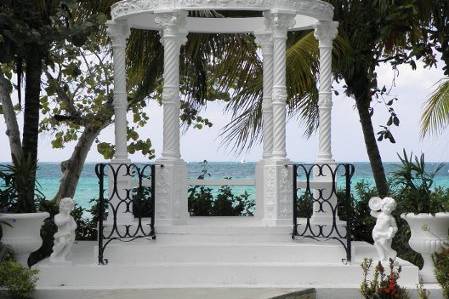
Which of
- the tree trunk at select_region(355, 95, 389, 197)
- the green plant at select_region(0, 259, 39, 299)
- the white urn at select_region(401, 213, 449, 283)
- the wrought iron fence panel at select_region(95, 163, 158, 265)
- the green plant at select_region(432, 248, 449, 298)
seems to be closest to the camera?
the green plant at select_region(0, 259, 39, 299)

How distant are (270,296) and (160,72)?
759 centimetres

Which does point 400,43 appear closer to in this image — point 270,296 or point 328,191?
point 328,191

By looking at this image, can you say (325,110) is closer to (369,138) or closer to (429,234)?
(429,234)

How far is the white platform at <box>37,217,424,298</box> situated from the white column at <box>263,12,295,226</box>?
298 millimetres

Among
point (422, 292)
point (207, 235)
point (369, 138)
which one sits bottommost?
point (422, 292)

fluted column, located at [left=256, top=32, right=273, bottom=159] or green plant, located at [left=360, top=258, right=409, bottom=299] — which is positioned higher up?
fluted column, located at [left=256, top=32, right=273, bottom=159]

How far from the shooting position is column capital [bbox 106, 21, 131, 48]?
11969 mm

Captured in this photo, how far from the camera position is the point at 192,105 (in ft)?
56.6

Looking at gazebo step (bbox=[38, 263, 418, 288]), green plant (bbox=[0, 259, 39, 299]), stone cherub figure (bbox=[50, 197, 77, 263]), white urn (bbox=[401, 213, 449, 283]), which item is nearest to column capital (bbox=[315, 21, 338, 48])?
white urn (bbox=[401, 213, 449, 283])

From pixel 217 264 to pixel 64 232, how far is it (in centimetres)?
188

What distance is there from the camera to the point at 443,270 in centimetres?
992

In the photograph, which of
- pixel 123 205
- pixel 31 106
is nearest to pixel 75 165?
pixel 31 106

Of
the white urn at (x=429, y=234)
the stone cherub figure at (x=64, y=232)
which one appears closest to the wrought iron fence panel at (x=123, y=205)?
the stone cherub figure at (x=64, y=232)

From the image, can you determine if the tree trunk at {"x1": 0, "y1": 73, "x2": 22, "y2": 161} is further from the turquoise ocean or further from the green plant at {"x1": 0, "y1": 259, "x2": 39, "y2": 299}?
the turquoise ocean
